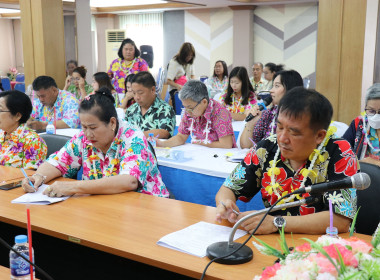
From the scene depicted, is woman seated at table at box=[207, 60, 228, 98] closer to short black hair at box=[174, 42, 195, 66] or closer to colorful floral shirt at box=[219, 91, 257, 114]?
short black hair at box=[174, 42, 195, 66]

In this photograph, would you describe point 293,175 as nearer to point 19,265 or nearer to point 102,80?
point 19,265

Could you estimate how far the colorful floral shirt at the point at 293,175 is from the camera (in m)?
1.76

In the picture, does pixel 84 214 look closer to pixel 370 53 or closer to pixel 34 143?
pixel 34 143

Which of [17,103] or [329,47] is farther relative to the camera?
[329,47]

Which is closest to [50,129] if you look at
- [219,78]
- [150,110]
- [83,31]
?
[150,110]

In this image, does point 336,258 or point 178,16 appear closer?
point 336,258

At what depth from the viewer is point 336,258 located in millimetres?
844

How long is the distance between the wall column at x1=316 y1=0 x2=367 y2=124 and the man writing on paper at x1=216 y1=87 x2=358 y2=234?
8.87ft

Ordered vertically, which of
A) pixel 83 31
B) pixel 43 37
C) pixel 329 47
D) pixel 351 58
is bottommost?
pixel 351 58

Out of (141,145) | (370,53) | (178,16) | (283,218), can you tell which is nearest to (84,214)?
(141,145)

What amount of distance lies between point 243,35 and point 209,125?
8.53m

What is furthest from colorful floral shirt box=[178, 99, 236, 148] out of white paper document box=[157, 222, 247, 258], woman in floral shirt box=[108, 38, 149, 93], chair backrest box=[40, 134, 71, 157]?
woman in floral shirt box=[108, 38, 149, 93]

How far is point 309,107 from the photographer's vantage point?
1.74 meters

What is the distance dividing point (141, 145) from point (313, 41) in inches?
376
